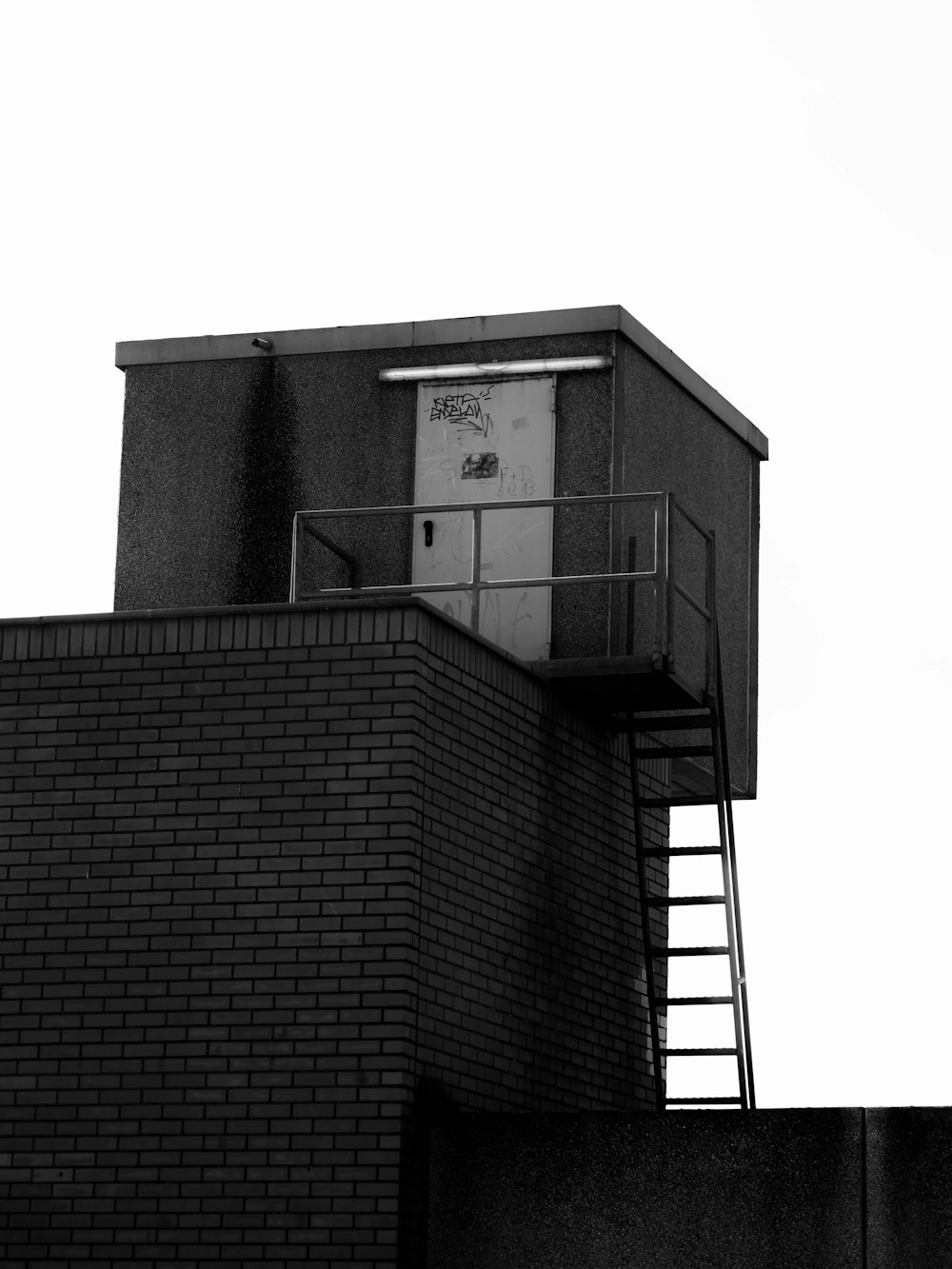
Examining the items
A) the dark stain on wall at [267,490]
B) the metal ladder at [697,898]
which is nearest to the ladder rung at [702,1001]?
the metal ladder at [697,898]

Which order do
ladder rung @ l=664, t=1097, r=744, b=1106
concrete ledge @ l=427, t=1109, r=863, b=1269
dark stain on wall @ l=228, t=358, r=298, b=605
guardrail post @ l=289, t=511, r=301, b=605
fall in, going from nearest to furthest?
concrete ledge @ l=427, t=1109, r=863, b=1269 → ladder rung @ l=664, t=1097, r=744, b=1106 → guardrail post @ l=289, t=511, r=301, b=605 → dark stain on wall @ l=228, t=358, r=298, b=605

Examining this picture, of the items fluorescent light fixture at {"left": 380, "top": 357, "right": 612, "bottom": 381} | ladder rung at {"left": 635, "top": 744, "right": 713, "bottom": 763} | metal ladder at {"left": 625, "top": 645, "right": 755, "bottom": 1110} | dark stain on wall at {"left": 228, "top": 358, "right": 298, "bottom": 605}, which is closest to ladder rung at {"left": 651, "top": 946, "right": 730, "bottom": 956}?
metal ladder at {"left": 625, "top": 645, "right": 755, "bottom": 1110}

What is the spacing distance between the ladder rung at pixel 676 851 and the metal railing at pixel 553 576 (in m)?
1.09

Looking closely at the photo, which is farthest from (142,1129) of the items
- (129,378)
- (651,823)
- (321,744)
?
(129,378)

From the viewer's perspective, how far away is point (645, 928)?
608 inches

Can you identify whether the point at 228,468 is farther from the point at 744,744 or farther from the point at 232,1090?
the point at 232,1090

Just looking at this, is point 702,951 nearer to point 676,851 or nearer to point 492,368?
point 676,851

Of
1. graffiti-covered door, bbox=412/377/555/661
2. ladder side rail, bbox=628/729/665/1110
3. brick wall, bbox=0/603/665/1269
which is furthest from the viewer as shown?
graffiti-covered door, bbox=412/377/555/661

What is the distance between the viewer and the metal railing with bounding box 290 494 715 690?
14.2 m

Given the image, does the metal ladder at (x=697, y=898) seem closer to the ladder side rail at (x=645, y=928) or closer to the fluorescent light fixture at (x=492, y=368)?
the ladder side rail at (x=645, y=928)

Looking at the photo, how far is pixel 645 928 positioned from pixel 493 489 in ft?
10.4

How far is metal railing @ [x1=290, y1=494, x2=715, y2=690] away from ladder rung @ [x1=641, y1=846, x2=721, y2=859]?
3.58ft

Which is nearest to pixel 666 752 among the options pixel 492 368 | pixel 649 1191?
pixel 492 368

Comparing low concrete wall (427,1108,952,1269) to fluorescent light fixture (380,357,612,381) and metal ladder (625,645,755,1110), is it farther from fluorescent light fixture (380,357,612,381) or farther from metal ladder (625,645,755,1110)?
fluorescent light fixture (380,357,612,381)
